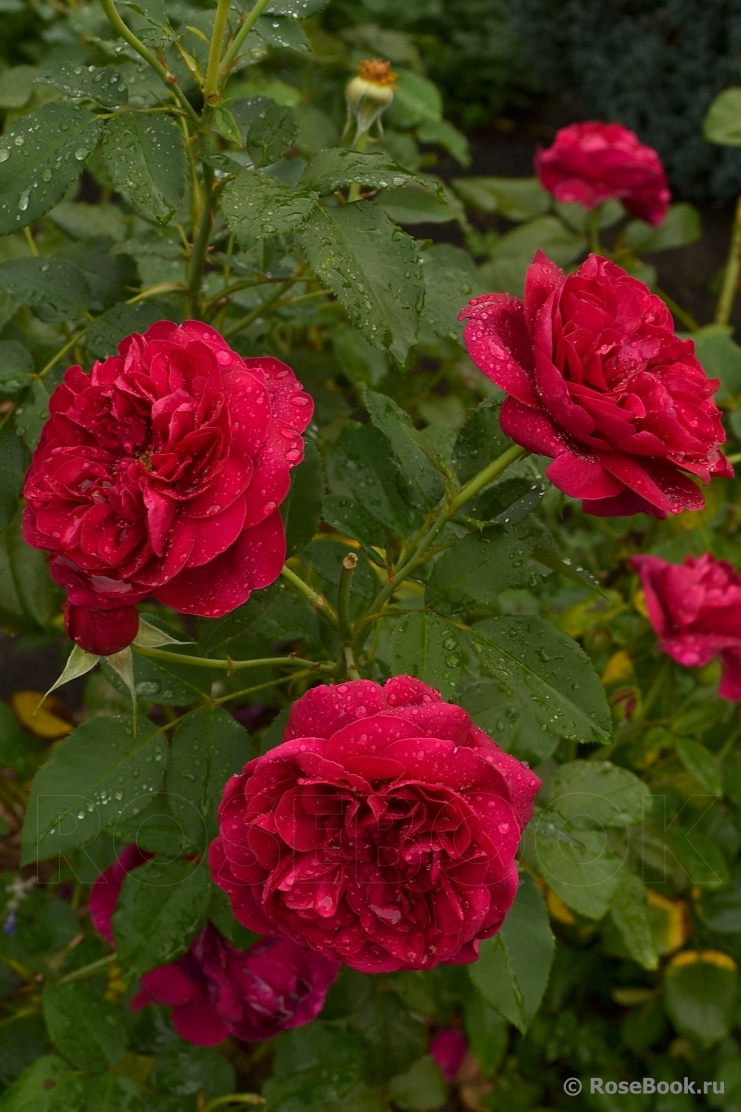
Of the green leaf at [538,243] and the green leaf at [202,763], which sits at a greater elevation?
the green leaf at [202,763]

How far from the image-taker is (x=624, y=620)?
4.66 feet

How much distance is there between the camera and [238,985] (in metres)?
0.82

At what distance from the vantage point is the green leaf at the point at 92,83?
0.66 meters

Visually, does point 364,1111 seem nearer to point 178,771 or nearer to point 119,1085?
point 119,1085

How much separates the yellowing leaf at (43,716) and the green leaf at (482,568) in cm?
88

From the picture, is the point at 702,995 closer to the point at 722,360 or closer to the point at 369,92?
the point at 722,360

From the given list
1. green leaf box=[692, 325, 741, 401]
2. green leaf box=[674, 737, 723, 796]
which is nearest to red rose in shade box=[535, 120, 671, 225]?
green leaf box=[692, 325, 741, 401]

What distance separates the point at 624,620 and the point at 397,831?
95 cm

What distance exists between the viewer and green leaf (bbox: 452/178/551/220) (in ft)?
5.57

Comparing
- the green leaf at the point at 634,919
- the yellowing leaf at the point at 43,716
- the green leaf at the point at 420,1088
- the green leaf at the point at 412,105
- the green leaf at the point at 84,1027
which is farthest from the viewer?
the green leaf at the point at 412,105

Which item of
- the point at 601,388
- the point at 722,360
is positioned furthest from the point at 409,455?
the point at 722,360

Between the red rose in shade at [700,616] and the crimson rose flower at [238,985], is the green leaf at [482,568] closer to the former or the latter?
the crimson rose flower at [238,985]

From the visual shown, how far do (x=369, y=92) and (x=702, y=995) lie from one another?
1.20m

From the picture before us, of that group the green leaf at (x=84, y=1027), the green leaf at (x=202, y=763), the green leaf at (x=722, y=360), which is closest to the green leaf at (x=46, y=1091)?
the green leaf at (x=84, y=1027)
